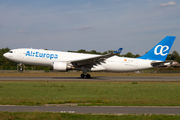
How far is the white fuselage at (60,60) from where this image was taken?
109 ft

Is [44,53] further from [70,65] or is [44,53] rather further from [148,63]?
[148,63]

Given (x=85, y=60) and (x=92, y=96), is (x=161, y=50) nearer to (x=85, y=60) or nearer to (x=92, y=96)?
(x=85, y=60)

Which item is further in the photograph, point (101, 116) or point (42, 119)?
point (101, 116)

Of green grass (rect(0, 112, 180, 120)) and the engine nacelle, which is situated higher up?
the engine nacelle

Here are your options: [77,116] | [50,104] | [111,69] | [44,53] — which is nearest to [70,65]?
[44,53]

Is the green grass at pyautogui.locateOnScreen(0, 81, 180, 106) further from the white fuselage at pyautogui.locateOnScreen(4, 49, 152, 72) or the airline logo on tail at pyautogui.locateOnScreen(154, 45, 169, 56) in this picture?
the airline logo on tail at pyautogui.locateOnScreen(154, 45, 169, 56)

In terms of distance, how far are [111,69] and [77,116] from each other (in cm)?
2710

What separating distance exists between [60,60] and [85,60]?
15.0ft

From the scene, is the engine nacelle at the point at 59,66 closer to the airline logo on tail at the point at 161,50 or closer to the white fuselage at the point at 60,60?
the white fuselage at the point at 60,60

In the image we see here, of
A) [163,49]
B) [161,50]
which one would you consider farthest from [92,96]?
[163,49]

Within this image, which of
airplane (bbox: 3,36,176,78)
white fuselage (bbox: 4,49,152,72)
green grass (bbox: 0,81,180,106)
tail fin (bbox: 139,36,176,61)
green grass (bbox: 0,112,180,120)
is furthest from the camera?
tail fin (bbox: 139,36,176,61)

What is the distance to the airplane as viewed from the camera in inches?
1272

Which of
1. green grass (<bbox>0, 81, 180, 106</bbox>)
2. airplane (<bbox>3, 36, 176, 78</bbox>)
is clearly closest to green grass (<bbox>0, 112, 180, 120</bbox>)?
green grass (<bbox>0, 81, 180, 106</bbox>)

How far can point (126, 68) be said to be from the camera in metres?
35.9
